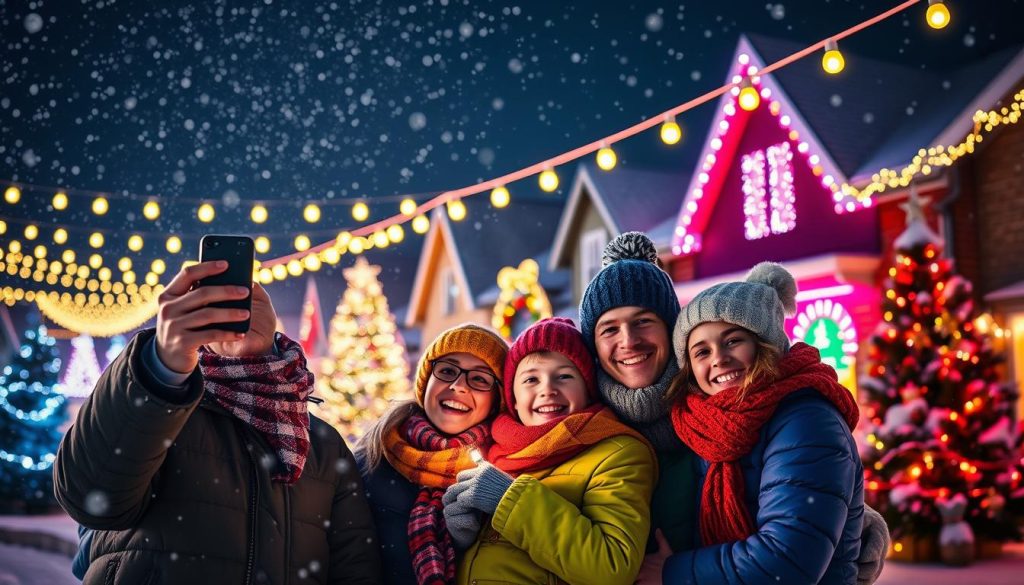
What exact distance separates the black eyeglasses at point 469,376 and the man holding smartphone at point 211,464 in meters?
0.63

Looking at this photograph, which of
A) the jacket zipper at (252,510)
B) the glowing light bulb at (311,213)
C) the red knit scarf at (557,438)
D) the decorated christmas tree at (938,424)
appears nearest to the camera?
the jacket zipper at (252,510)

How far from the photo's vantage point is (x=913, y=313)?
434 inches

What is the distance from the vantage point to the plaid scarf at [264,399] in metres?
2.86

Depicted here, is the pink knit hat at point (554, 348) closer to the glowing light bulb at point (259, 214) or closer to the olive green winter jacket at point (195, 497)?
the olive green winter jacket at point (195, 497)

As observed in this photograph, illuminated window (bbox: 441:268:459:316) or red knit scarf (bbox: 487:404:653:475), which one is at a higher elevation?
illuminated window (bbox: 441:268:459:316)

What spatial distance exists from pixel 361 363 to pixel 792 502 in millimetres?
20551

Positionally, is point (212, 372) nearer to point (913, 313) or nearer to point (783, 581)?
point (783, 581)

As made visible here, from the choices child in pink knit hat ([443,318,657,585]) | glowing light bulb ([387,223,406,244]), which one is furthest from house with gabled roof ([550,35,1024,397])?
child in pink knit hat ([443,318,657,585])

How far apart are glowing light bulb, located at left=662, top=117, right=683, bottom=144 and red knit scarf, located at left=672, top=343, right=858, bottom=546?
4031 millimetres

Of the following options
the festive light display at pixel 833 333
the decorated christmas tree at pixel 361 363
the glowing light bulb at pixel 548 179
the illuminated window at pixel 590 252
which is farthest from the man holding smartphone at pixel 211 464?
the decorated christmas tree at pixel 361 363

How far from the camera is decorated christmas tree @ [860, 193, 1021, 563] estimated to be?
10688mm

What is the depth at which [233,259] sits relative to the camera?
7.61 feet

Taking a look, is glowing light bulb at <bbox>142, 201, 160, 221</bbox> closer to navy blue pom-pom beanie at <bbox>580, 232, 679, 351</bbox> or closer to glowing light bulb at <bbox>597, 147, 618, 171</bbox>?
glowing light bulb at <bbox>597, 147, 618, 171</bbox>

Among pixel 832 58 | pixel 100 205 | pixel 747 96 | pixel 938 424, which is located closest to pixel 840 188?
pixel 938 424
